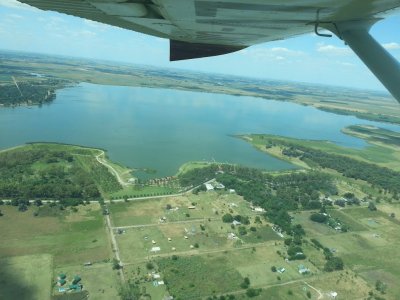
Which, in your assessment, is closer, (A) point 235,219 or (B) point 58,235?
(B) point 58,235

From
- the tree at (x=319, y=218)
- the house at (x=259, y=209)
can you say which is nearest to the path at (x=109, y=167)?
the house at (x=259, y=209)

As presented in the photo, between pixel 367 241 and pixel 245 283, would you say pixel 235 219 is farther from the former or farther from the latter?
pixel 367 241

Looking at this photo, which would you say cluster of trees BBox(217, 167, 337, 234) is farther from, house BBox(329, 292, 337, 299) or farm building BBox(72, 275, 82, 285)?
farm building BBox(72, 275, 82, 285)

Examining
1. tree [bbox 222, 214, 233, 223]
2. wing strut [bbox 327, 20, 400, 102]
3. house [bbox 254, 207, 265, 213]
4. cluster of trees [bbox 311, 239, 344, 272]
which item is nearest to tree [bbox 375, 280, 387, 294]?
cluster of trees [bbox 311, 239, 344, 272]

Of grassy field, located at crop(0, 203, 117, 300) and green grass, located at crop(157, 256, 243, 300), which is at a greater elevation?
grassy field, located at crop(0, 203, 117, 300)

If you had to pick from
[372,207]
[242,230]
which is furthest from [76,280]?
[372,207]
